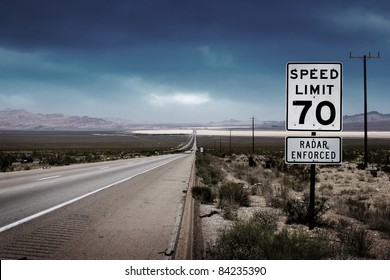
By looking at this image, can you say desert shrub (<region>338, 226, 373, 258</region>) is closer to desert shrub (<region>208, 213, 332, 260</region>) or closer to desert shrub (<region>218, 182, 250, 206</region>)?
desert shrub (<region>208, 213, 332, 260</region>)

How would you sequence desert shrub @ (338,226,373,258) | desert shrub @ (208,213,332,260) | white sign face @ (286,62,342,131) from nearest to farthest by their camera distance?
desert shrub @ (208,213,332,260)
desert shrub @ (338,226,373,258)
white sign face @ (286,62,342,131)

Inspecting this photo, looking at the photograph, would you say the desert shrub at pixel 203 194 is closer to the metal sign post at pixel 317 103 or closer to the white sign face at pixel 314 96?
the metal sign post at pixel 317 103

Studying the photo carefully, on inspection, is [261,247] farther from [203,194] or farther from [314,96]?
[203,194]

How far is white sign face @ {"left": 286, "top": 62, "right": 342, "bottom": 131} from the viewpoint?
6316 millimetres

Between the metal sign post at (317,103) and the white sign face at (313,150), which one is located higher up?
the metal sign post at (317,103)

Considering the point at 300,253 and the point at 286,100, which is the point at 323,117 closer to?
the point at 286,100

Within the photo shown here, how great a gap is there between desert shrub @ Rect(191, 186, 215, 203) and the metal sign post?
6.20m

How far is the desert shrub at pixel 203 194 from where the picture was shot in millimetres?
12312

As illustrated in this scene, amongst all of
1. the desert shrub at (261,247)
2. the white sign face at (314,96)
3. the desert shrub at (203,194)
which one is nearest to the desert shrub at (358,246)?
the desert shrub at (261,247)

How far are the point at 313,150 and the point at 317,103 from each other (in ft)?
2.79

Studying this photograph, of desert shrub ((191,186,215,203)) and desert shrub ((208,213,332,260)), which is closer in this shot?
desert shrub ((208,213,332,260))

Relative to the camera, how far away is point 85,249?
5891mm

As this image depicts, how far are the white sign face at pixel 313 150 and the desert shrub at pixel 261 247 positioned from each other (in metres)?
1.38

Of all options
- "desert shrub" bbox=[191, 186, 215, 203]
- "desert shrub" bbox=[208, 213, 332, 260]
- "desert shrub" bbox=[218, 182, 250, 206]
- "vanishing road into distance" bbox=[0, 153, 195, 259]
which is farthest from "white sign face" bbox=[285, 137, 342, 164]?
"desert shrub" bbox=[191, 186, 215, 203]
